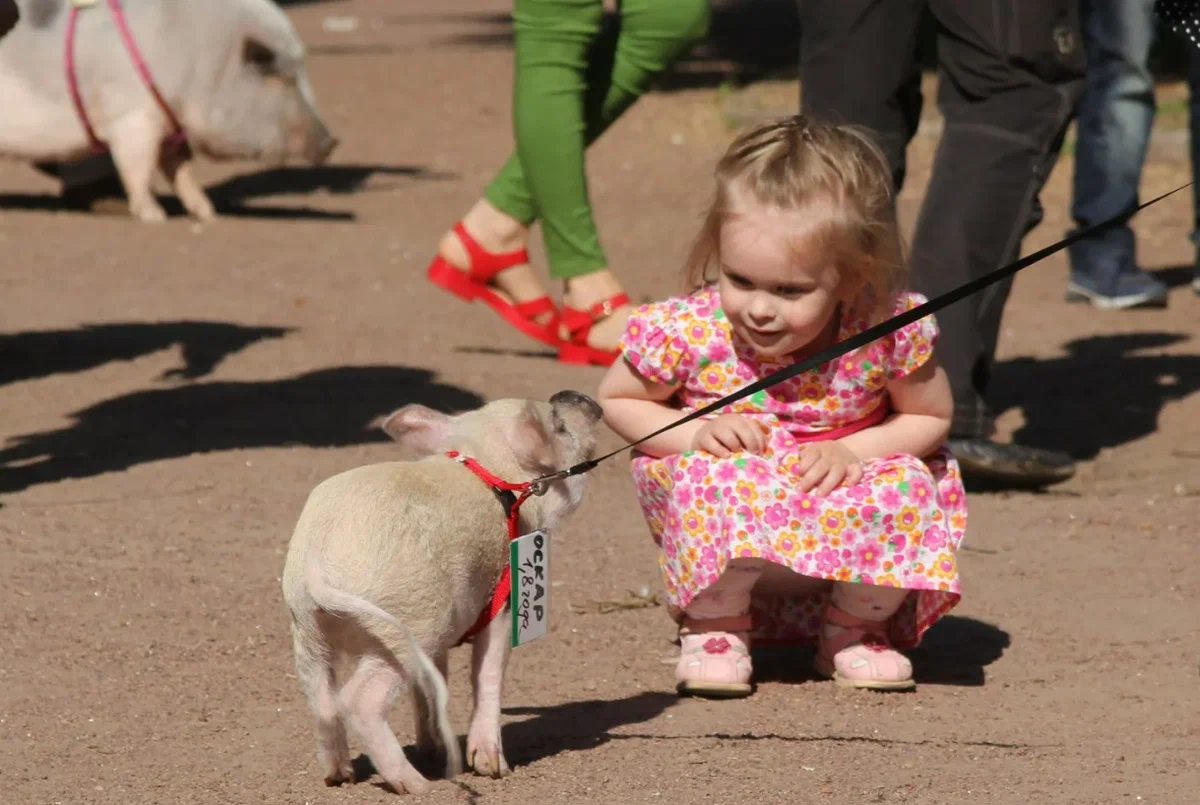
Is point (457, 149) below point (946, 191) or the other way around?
below

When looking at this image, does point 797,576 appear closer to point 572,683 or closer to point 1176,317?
point 572,683

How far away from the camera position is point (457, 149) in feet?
39.5

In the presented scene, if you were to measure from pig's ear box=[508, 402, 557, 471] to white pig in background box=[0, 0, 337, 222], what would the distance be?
6.36 metres

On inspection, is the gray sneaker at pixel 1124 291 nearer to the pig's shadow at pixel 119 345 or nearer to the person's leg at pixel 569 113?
the person's leg at pixel 569 113

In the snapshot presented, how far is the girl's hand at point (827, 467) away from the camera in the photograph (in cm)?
344

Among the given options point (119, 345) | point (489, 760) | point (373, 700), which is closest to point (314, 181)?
point (119, 345)

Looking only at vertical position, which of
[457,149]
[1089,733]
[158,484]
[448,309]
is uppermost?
[1089,733]

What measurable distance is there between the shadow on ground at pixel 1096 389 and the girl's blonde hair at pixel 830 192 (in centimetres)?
224

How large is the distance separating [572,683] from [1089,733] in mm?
934

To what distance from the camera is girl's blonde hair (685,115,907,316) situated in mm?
3408

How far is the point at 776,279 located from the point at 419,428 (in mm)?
706

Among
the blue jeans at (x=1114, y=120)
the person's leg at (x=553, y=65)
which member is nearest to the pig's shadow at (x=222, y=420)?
the person's leg at (x=553, y=65)

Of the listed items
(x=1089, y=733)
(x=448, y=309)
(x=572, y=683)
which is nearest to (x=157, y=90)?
(x=448, y=309)

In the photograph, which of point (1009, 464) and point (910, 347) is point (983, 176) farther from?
point (910, 347)
